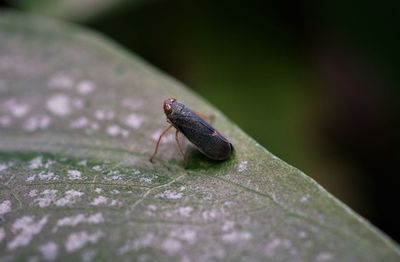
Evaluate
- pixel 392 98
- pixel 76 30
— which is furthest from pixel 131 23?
pixel 392 98

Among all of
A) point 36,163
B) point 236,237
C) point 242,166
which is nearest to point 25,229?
point 36,163

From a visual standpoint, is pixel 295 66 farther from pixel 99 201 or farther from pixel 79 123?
pixel 99 201

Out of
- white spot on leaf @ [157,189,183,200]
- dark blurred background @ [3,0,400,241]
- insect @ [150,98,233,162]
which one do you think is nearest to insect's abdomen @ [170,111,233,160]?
insect @ [150,98,233,162]

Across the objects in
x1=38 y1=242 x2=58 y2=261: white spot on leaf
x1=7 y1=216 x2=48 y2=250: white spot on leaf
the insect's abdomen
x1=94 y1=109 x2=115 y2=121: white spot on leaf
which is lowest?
x1=7 y1=216 x2=48 y2=250: white spot on leaf

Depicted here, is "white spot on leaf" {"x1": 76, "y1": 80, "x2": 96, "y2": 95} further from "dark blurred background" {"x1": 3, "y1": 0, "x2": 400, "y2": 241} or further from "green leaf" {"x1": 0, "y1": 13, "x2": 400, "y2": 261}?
"dark blurred background" {"x1": 3, "y1": 0, "x2": 400, "y2": 241}

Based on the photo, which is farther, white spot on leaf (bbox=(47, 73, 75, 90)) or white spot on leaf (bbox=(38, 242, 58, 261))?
white spot on leaf (bbox=(47, 73, 75, 90))

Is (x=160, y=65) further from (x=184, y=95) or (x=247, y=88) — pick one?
(x=184, y=95)

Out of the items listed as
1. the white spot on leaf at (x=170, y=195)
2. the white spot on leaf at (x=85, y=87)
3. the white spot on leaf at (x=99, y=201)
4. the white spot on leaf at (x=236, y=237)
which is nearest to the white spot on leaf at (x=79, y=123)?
the white spot on leaf at (x=85, y=87)

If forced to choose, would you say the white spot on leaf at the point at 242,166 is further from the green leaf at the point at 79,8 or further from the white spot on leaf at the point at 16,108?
the green leaf at the point at 79,8
